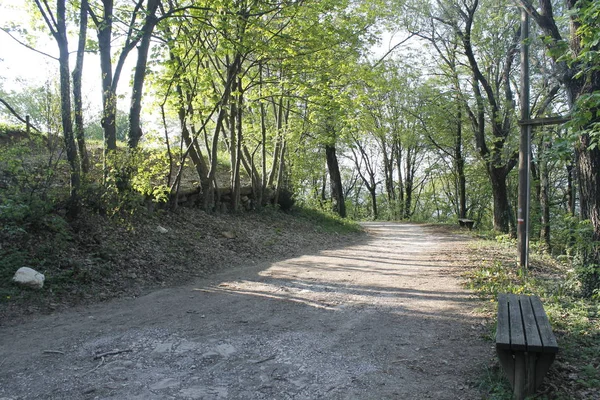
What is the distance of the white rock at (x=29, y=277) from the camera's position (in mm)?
5582

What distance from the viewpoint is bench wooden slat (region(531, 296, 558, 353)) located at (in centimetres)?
317

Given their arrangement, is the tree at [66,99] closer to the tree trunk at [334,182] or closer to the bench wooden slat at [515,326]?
the bench wooden slat at [515,326]

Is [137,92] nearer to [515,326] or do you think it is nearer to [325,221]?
[515,326]

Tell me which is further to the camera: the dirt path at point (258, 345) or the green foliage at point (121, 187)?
the green foliage at point (121, 187)

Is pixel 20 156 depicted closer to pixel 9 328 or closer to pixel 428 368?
pixel 9 328

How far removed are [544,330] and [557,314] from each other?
6.59 ft

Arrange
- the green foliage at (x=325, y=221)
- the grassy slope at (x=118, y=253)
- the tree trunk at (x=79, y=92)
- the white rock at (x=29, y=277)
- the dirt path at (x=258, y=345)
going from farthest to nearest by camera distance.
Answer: the green foliage at (x=325, y=221), the tree trunk at (x=79, y=92), the grassy slope at (x=118, y=253), the white rock at (x=29, y=277), the dirt path at (x=258, y=345)

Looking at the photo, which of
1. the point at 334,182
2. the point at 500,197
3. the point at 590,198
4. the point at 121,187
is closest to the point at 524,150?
the point at 590,198

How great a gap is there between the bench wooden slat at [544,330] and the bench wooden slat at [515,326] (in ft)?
0.47

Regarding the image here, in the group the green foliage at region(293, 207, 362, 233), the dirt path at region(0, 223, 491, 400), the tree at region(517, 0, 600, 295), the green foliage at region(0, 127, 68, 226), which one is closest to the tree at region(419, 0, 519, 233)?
the green foliage at region(293, 207, 362, 233)

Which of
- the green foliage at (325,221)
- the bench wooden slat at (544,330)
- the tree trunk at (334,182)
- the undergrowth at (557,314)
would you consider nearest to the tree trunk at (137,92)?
the undergrowth at (557,314)

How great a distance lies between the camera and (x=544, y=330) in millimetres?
3580

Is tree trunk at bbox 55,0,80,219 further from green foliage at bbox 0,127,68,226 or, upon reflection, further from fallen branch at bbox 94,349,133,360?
fallen branch at bbox 94,349,133,360

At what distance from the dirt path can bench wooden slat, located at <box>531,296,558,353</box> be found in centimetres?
62
